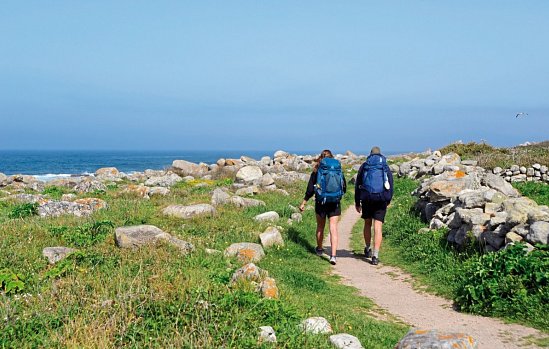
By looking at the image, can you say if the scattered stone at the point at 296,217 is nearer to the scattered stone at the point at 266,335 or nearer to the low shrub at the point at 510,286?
the low shrub at the point at 510,286

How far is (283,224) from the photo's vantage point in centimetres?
1443

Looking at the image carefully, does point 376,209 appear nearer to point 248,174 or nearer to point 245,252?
point 245,252

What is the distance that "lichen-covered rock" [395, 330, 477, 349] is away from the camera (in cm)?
525

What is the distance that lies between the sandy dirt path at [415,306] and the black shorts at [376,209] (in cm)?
123

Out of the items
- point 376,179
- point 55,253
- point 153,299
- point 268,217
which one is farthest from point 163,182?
point 153,299

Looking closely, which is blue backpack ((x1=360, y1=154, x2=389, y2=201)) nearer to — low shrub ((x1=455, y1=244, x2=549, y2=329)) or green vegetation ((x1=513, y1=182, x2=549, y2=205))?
low shrub ((x1=455, y1=244, x2=549, y2=329))

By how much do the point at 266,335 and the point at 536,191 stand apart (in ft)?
52.7

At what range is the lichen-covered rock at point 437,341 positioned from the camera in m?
5.25

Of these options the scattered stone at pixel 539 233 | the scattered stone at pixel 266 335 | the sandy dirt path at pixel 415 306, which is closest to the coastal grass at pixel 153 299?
the scattered stone at pixel 266 335

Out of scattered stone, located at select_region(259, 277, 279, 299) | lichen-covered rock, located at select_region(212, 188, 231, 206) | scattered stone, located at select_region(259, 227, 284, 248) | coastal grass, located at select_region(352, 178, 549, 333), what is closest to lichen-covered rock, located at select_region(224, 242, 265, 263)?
scattered stone, located at select_region(259, 227, 284, 248)

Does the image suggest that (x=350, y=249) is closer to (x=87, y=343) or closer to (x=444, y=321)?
(x=444, y=321)

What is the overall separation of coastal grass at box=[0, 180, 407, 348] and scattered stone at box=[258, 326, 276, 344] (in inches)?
3.4

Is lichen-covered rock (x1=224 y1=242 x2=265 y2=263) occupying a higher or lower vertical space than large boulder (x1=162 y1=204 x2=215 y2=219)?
lower

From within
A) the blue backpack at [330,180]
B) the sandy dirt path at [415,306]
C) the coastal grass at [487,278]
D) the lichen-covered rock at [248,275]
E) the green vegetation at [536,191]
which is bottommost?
the sandy dirt path at [415,306]
